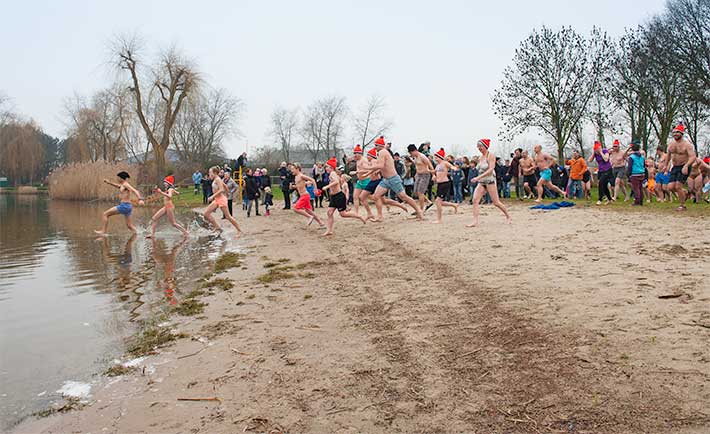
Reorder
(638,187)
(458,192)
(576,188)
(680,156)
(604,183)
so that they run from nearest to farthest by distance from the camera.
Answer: (680,156)
(638,187)
(604,183)
(576,188)
(458,192)

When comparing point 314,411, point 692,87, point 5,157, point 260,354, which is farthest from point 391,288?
point 5,157

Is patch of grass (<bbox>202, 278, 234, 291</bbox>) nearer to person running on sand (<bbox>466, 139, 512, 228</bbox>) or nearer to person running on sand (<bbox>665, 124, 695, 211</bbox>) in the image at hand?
person running on sand (<bbox>466, 139, 512, 228</bbox>)

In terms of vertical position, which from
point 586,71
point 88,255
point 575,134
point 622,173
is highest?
point 586,71

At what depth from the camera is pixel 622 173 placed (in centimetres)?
1856

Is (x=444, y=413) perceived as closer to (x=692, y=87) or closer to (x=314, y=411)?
(x=314, y=411)

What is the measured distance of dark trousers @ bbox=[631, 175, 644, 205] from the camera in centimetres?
1509

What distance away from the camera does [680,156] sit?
13078 mm

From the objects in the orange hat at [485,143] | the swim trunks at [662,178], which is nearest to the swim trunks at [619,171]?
the swim trunks at [662,178]

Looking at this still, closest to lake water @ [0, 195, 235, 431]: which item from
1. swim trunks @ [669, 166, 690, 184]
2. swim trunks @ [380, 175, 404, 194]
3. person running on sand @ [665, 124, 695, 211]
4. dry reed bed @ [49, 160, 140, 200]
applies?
swim trunks @ [380, 175, 404, 194]

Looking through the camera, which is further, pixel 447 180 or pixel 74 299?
pixel 447 180

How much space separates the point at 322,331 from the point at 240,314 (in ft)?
4.80

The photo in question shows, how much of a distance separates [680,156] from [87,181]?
37.7 meters

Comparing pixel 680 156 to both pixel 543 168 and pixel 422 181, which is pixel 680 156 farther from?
pixel 422 181

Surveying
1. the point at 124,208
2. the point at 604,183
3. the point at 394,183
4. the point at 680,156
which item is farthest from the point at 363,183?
the point at 680,156
